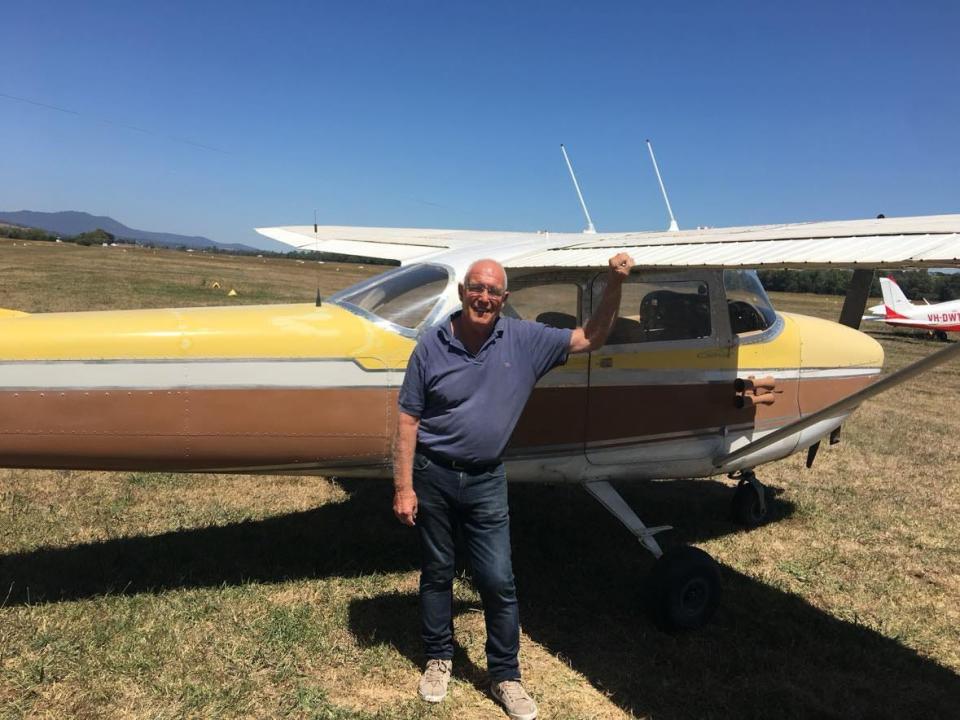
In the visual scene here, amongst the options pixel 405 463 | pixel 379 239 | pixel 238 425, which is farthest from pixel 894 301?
pixel 238 425

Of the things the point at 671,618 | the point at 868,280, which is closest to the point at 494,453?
the point at 671,618

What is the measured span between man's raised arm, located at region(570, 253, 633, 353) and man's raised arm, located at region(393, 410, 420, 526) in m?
0.82

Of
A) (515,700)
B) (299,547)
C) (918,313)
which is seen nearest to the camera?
(515,700)

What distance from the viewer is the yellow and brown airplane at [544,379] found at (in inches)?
127

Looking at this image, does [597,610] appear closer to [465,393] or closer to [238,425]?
[465,393]

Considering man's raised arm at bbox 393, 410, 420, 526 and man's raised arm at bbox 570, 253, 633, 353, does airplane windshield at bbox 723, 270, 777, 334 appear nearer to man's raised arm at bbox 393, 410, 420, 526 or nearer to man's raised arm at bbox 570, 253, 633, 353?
man's raised arm at bbox 570, 253, 633, 353

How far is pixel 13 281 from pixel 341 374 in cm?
2474

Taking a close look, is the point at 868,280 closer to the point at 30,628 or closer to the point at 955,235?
the point at 955,235

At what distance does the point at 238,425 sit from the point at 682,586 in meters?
2.63

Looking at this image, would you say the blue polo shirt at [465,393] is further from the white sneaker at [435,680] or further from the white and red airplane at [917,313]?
the white and red airplane at [917,313]

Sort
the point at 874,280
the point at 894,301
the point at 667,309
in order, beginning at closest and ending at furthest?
the point at 667,309, the point at 874,280, the point at 894,301

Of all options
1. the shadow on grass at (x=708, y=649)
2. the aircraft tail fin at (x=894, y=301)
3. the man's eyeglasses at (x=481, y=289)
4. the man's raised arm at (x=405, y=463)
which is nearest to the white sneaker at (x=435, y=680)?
the shadow on grass at (x=708, y=649)

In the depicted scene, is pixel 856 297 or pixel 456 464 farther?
pixel 856 297

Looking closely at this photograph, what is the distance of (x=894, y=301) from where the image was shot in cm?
2564
